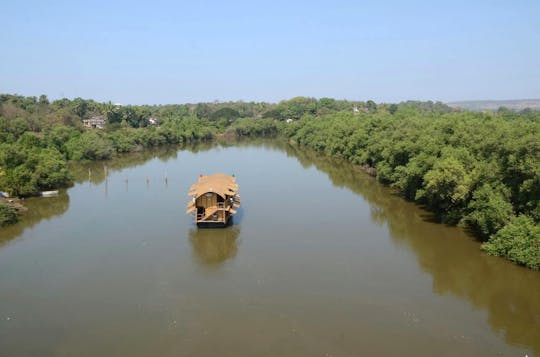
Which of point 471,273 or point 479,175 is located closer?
point 471,273

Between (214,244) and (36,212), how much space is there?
11.7 metres

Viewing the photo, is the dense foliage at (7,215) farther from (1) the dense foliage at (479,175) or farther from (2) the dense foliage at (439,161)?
(1) the dense foliage at (479,175)

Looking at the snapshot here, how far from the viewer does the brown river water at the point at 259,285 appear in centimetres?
1218

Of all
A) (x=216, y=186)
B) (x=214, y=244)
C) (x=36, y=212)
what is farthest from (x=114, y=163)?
(x=214, y=244)

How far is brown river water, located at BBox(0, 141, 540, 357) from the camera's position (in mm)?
12180

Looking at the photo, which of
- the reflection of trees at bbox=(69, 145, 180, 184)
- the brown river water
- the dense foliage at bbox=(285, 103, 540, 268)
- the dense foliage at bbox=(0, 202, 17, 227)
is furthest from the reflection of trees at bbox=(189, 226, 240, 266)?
the reflection of trees at bbox=(69, 145, 180, 184)

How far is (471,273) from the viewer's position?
655 inches

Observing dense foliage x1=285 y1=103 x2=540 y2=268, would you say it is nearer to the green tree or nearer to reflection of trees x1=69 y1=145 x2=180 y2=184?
the green tree

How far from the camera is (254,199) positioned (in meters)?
28.3

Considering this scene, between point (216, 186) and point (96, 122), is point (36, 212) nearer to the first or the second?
point (216, 186)

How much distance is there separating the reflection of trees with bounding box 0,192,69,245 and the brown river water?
4.1 inches

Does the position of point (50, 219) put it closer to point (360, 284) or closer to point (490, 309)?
point (360, 284)

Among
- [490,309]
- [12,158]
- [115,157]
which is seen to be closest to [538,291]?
[490,309]

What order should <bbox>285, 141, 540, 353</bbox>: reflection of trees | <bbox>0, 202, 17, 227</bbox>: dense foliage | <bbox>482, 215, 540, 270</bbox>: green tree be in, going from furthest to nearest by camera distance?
<bbox>0, 202, 17, 227</bbox>: dense foliage < <bbox>482, 215, 540, 270</bbox>: green tree < <bbox>285, 141, 540, 353</bbox>: reflection of trees
